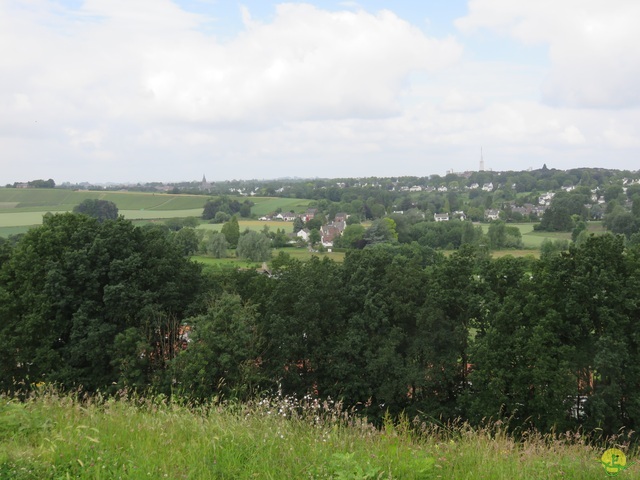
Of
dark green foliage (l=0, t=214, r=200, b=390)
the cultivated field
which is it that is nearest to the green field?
the cultivated field

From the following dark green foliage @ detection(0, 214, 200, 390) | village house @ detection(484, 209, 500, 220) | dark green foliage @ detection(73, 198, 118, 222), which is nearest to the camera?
dark green foliage @ detection(0, 214, 200, 390)

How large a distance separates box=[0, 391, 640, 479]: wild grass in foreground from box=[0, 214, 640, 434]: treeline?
8505 millimetres

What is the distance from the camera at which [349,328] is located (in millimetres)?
18594

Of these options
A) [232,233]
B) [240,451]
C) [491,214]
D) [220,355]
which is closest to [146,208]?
[232,233]

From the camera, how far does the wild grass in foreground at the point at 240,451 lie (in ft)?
15.4

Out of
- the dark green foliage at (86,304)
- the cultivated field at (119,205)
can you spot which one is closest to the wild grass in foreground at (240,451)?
the dark green foliage at (86,304)

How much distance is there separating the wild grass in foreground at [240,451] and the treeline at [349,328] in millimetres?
8505

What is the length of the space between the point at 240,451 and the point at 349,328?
13.7 metres

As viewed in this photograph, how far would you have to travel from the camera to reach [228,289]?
21.0m

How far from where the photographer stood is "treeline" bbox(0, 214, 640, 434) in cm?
1516

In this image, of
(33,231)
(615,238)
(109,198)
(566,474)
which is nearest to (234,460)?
(566,474)

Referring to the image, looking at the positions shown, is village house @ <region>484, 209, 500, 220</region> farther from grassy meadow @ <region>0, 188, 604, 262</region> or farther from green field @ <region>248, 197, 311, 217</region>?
green field @ <region>248, 197, 311, 217</region>

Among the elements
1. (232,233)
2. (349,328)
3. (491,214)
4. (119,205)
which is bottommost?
(232,233)

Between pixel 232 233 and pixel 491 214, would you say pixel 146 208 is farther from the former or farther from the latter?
pixel 491 214
